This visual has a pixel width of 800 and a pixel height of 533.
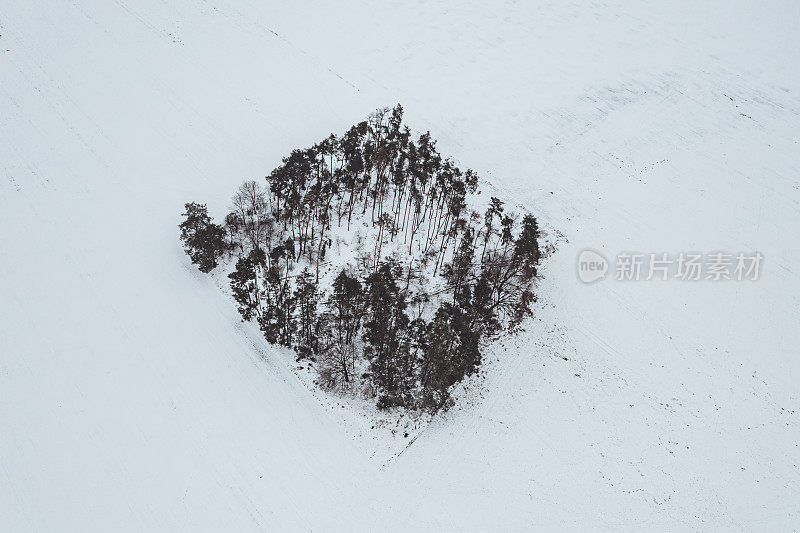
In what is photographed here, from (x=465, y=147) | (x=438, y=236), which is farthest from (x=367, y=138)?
(x=438, y=236)

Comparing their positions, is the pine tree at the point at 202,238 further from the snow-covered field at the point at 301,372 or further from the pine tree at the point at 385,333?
the pine tree at the point at 385,333

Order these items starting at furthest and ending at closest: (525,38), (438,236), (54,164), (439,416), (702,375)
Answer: (525,38), (54,164), (438,236), (702,375), (439,416)

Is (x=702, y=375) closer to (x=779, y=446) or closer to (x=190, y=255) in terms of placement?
(x=779, y=446)

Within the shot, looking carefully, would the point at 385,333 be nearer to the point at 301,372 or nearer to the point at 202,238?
the point at 301,372

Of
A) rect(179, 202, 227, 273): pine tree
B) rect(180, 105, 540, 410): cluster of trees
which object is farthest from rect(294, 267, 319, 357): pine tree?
rect(179, 202, 227, 273): pine tree

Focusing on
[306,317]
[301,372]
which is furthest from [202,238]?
[301,372]

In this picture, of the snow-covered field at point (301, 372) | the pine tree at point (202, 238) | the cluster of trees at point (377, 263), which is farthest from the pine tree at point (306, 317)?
the pine tree at point (202, 238)
